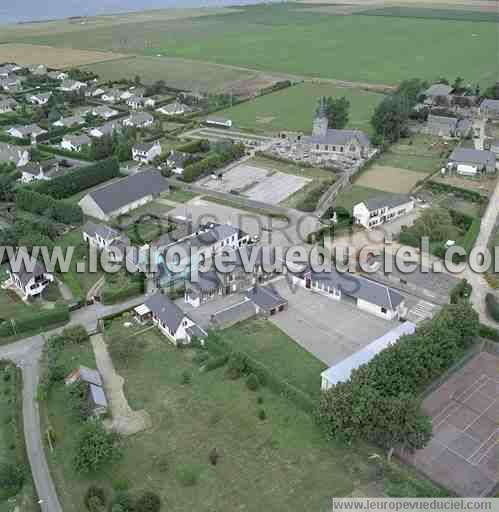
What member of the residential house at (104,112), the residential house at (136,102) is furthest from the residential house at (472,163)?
the residential house at (136,102)

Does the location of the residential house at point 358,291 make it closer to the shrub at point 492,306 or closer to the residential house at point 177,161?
the shrub at point 492,306

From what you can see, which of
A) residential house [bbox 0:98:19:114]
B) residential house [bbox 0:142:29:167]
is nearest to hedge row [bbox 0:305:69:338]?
residential house [bbox 0:142:29:167]

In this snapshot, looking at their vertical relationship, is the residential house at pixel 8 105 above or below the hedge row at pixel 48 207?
above

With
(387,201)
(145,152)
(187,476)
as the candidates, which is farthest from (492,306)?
(145,152)

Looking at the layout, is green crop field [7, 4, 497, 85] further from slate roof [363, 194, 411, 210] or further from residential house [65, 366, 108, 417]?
residential house [65, 366, 108, 417]

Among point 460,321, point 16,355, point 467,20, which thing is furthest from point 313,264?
point 467,20

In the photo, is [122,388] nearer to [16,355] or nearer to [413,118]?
[16,355]

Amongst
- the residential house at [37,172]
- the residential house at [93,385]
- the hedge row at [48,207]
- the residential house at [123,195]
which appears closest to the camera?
the residential house at [93,385]
